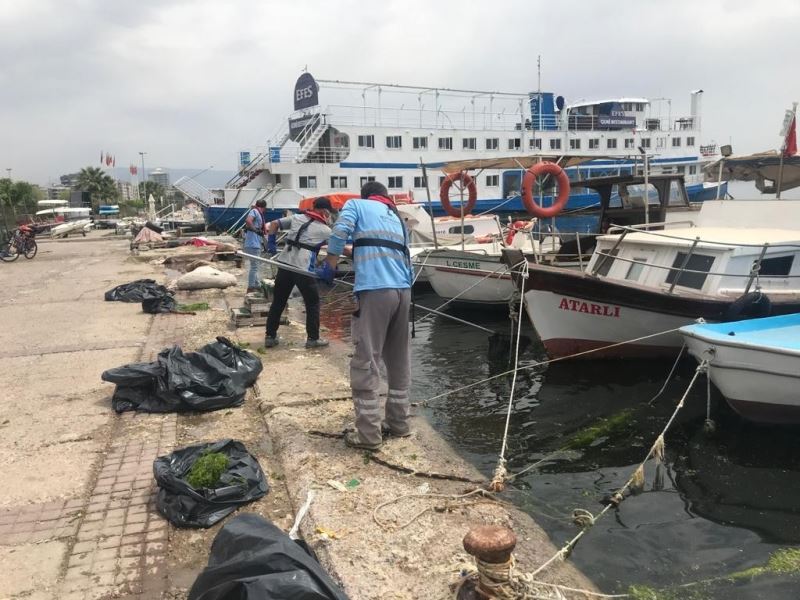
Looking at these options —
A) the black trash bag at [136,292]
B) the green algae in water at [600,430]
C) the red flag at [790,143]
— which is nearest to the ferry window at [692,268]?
the green algae in water at [600,430]

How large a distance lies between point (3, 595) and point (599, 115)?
121 ft

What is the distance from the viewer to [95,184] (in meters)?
82.4

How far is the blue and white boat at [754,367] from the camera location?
5480 millimetres

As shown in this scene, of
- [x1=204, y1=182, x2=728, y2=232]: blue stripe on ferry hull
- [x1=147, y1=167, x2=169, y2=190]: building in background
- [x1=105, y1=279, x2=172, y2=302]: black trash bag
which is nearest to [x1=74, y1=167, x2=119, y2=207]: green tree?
[x1=147, y1=167, x2=169, y2=190]: building in background

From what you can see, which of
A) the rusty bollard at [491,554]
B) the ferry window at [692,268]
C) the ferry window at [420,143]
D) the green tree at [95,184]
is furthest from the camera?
the green tree at [95,184]

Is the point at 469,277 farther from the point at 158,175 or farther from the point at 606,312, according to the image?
the point at 158,175

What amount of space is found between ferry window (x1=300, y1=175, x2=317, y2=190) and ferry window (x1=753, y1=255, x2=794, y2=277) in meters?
25.8

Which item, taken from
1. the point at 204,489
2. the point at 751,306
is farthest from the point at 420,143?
the point at 204,489

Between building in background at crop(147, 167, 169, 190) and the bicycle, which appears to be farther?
building in background at crop(147, 167, 169, 190)

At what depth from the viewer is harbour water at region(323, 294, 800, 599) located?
3.79 metres

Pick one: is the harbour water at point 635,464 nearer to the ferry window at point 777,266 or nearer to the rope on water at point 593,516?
the rope on water at point 593,516

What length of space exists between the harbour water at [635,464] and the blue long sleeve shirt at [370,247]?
1858 millimetres

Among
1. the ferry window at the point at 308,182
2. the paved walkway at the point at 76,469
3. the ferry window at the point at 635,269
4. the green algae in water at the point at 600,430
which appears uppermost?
the ferry window at the point at 308,182

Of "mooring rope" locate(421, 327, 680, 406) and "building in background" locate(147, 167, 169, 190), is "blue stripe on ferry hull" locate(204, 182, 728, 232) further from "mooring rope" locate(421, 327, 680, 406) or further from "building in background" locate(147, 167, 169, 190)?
"building in background" locate(147, 167, 169, 190)
